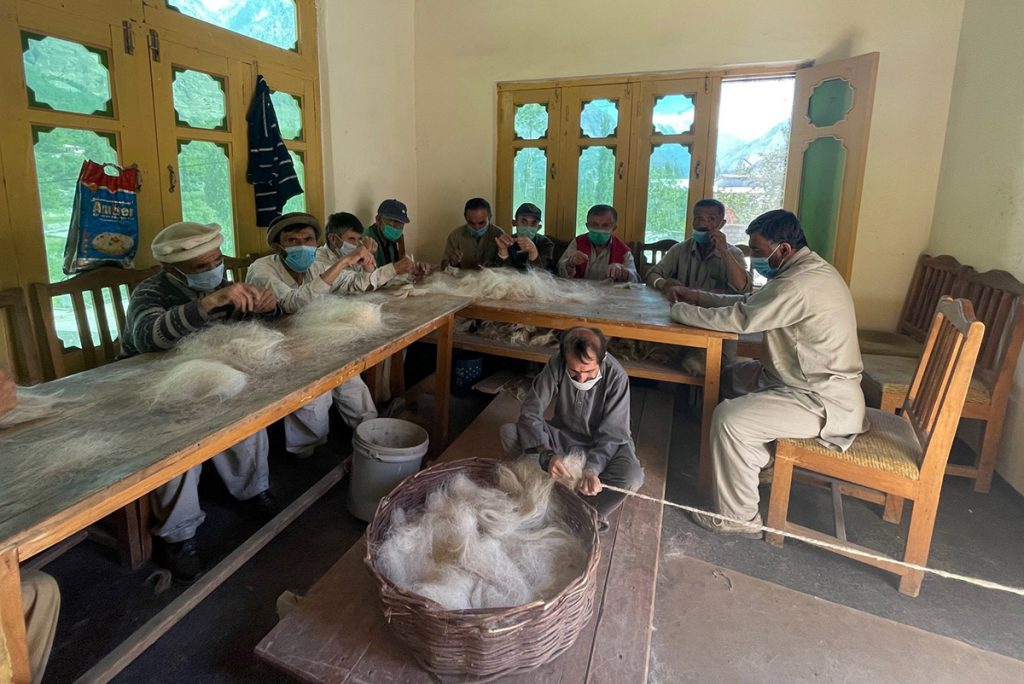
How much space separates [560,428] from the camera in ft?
9.41

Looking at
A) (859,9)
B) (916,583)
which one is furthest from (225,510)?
(859,9)

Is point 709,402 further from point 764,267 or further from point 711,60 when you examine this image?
point 711,60

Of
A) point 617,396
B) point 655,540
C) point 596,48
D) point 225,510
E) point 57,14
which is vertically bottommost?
point 225,510

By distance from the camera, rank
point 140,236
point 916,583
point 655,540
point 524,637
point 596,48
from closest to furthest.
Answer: point 524,637, point 655,540, point 916,583, point 140,236, point 596,48

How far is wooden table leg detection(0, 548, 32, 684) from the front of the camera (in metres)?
1.14

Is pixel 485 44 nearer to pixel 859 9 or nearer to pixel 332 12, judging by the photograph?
pixel 332 12

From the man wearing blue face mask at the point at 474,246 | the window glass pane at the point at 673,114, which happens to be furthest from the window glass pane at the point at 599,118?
the man wearing blue face mask at the point at 474,246

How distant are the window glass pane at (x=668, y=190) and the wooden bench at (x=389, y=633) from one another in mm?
4083

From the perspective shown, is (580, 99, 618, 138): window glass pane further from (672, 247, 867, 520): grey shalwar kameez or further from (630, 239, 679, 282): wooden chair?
(672, 247, 867, 520): grey shalwar kameez

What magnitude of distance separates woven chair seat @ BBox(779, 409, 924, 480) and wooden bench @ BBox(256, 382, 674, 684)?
0.97 metres

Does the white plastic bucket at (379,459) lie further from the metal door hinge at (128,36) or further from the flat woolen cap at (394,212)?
the metal door hinge at (128,36)

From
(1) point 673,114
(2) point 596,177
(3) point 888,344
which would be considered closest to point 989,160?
(3) point 888,344

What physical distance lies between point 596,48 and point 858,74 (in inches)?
93.1

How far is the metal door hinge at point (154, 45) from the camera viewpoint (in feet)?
12.1
